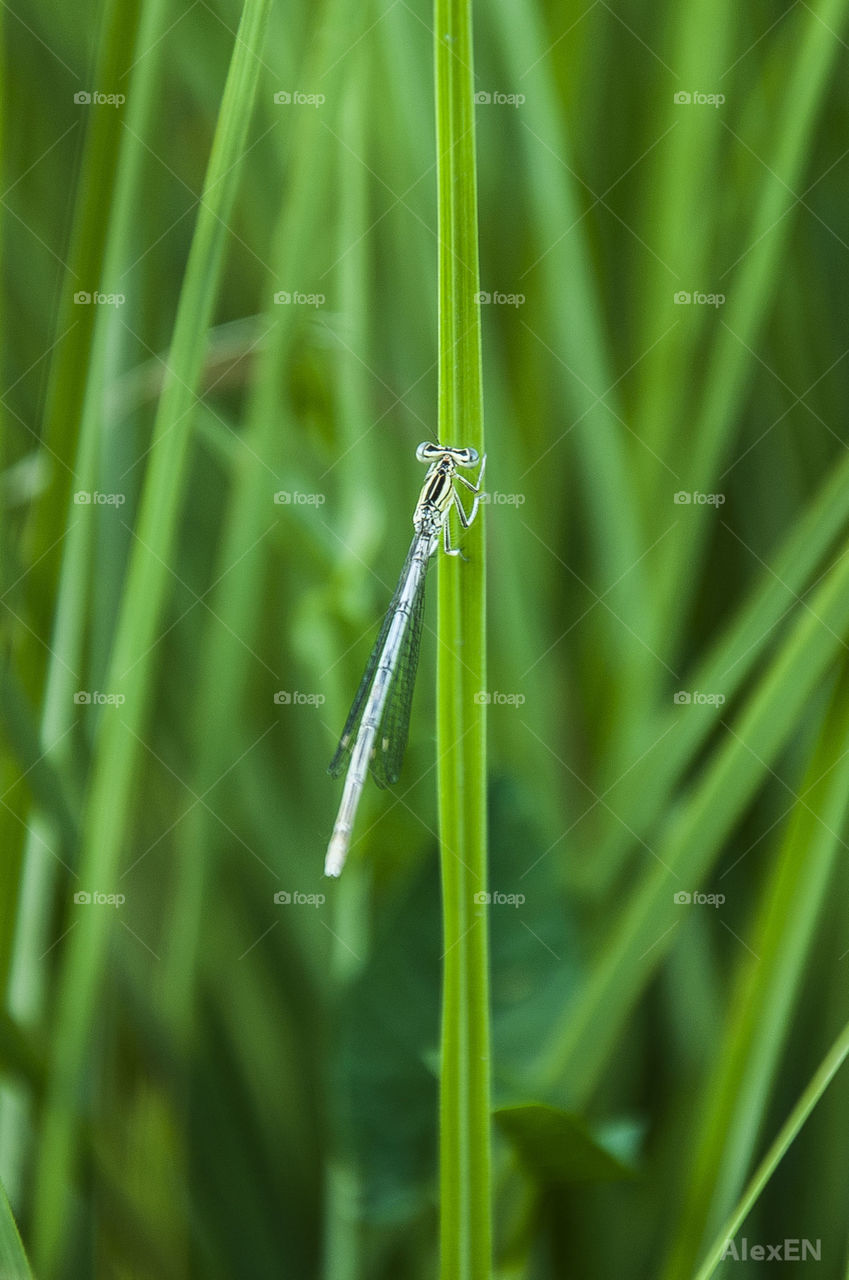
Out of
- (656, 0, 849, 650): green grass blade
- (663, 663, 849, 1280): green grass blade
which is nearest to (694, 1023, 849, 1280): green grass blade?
(663, 663, 849, 1280): green grass blade

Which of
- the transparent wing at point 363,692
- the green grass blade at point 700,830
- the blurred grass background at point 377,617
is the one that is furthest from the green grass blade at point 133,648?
the green grass blade at point 700,830

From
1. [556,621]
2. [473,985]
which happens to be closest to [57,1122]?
[473,985]

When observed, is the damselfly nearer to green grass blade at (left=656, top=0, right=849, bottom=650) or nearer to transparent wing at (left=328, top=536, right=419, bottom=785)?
transparent wing at (left=328, top=536, right=419, bottom=785)

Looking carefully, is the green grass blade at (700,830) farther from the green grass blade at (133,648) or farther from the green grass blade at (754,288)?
the green grass blade at (133,648)

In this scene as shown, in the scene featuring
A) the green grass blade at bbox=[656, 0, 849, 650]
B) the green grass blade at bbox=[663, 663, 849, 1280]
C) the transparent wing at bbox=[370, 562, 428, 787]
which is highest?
the green grass blade at bbox=[656, 0, 849, 650]

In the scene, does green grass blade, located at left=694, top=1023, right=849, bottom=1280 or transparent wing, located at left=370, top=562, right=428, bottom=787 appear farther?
transparent wing, located at left=370, top=562, right=428, bottom=787

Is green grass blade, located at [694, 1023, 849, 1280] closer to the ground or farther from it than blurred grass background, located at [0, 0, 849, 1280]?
closer to the ground

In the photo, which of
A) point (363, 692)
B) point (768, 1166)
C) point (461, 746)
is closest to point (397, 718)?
point (363, 692)

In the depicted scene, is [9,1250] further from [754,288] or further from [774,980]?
[754,288]
